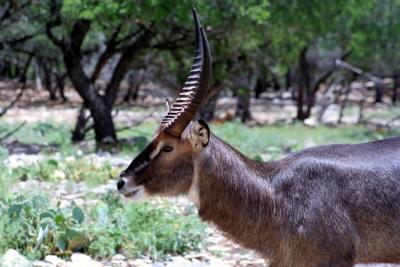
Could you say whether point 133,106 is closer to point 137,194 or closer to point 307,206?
point 137,194

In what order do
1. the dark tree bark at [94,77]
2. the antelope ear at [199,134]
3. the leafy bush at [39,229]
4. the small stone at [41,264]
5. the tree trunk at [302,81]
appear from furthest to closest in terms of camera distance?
the tree trunk at [302,81] → the dark tree bark at [94,77] → the leafy bush at [39,229] → the small stone at [41,264] → the antelope ear at [199,134]

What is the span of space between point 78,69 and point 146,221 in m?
8.30

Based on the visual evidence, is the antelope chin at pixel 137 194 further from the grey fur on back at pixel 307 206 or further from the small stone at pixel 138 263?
the small stone at pixel 138 263

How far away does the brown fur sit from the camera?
15.6 feet

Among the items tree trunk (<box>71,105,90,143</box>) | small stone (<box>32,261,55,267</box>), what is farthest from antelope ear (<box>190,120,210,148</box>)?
tree trunk (<box>71,105,90,143</box>)

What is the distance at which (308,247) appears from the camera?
15.6ft

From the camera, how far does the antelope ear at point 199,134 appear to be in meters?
4.73

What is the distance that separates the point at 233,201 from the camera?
4949 mm

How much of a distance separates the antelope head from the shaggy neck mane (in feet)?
0.41

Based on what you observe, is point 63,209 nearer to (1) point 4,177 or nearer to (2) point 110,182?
(1) point 4,177

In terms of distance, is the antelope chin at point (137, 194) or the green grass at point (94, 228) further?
the green grass at point (94, 228)

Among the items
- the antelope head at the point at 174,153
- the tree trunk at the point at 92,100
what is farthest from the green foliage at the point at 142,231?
the tree trunk at the point at 92,100

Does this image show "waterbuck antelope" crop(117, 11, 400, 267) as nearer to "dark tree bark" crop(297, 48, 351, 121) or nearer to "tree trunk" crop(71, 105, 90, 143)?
"tree trunk" crop(71, 105, 90, 143)

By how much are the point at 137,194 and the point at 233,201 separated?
65cm
